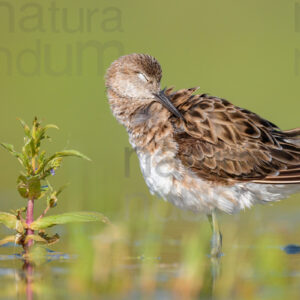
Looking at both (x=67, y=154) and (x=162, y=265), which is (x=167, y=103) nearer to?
(x=67, y=154)

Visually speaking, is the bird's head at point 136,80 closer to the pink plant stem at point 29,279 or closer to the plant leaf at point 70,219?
the plant leaf at point 70,219

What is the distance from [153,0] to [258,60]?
16.0 ft

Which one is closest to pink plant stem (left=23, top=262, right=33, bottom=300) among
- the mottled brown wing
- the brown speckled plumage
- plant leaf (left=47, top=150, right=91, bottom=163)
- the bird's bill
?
plant leaf (left=47, top=150, right=91, bottom=163)

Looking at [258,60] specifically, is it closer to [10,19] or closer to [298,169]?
[10,19]

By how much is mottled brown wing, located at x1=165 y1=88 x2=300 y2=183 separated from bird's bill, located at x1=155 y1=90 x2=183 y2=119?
0.09 metres

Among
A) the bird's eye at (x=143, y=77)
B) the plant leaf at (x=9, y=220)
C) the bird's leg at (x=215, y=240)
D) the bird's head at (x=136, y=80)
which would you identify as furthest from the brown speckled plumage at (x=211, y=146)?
the plant leaf at (x=9, y=220)

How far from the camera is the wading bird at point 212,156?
347 inches

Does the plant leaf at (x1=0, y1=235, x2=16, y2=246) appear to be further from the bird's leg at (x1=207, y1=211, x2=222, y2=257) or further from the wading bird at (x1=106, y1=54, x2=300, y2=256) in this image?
the bird's leg at (x1=207, y1=211, x2=222, y2=257)

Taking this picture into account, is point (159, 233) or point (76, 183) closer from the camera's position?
point (159, 233)

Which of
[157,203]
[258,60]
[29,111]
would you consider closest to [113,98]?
[157,203]

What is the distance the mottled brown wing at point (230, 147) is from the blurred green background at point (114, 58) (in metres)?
1.95

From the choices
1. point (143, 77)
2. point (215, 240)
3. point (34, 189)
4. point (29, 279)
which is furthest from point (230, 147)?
point (29, 279)

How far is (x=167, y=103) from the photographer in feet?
30.3

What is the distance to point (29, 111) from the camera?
1683cm
